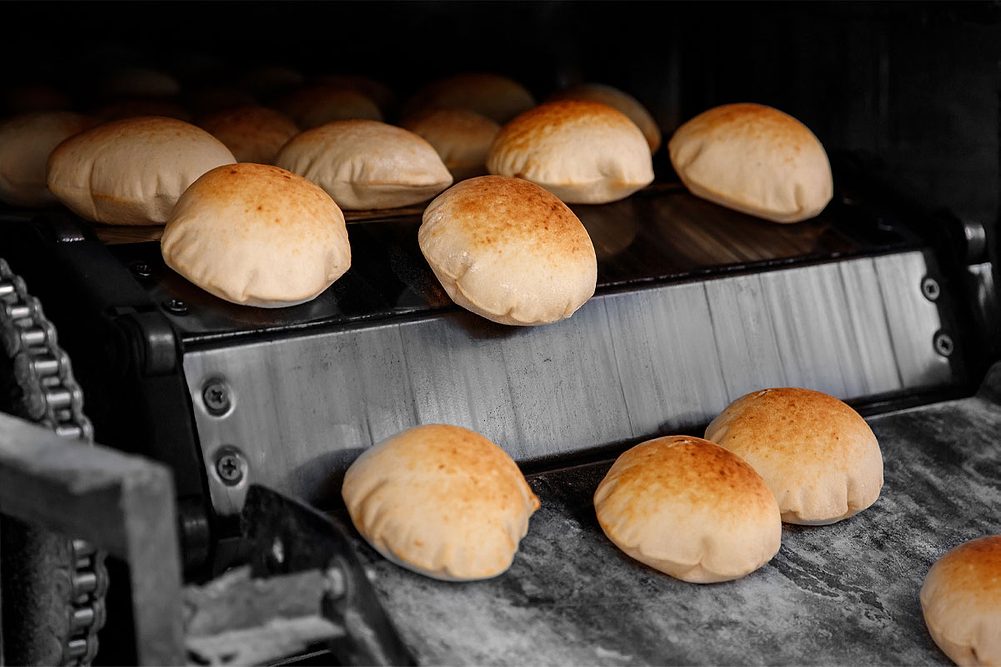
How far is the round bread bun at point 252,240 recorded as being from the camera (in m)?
1.58

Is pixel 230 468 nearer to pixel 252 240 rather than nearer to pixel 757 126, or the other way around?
pixel 252 240

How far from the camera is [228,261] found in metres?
1.58

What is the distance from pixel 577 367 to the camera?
1.78 meters

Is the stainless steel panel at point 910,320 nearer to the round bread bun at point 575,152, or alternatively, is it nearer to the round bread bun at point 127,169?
the round bread bun at point 575,152

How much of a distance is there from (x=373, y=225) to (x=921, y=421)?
1042 mm

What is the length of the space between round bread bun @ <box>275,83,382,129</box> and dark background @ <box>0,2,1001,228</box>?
0.98 feet

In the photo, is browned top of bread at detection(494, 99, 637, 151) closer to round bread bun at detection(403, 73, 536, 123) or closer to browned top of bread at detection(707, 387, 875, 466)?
round bread bun at detection(403, 73, 536, 123)

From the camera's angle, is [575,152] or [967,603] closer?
[967,603]

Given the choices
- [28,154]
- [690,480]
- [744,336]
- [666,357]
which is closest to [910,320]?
[744,336]

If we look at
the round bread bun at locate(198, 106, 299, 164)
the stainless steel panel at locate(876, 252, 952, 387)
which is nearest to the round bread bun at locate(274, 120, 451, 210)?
the round bread bun at locate(198, 106, 299, 164)

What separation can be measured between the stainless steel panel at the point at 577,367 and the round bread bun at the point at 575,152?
0.29m

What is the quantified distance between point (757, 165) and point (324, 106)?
922mm

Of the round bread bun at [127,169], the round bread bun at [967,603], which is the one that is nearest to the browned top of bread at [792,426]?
the round bread bun at [967,603]

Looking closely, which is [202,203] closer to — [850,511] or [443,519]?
[443,519]
